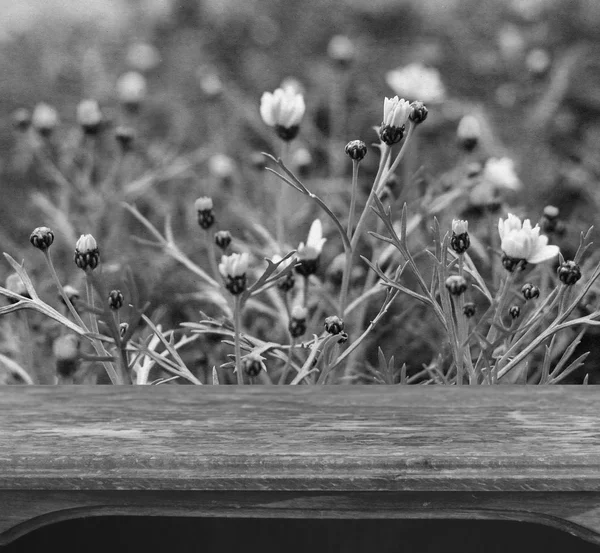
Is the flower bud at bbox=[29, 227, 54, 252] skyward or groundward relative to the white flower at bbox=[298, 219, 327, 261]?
skyward

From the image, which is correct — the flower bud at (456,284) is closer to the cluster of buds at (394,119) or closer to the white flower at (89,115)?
the cluster of buds at (394,119)

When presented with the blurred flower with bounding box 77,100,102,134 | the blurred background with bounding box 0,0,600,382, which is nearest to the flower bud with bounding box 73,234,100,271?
the blurred flower with bounding box 77,100,102,134

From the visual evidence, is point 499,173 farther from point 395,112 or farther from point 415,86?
point 395,112

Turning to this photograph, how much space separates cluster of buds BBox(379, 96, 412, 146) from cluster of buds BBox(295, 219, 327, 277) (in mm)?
117

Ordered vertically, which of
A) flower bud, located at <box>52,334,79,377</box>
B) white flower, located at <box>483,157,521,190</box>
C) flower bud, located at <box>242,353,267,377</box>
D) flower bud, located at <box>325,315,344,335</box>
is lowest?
flower bud, located at <box>52,334,79,377</box>

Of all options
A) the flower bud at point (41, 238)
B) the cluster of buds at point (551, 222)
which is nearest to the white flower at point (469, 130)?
the cluster of buds at point (551, 222)

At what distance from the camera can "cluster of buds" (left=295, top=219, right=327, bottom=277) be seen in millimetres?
763

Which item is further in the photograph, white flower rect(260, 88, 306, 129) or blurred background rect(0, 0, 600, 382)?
blurred background rect(0, 0, 600, 382)

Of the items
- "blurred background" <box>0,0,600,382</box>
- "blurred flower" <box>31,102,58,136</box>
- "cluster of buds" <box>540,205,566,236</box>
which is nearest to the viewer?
"cluster of buds" <box>540,205,566,236</box>

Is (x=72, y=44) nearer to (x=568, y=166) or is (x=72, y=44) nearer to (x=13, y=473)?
(x=568, y=166)

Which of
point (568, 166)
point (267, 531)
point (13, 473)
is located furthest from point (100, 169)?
point (13, 473)

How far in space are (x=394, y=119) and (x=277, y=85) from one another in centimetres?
143

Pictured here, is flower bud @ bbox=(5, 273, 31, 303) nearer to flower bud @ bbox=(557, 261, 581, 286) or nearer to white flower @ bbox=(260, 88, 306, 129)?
white flower @ bbox=(260, 88, 306, 129)

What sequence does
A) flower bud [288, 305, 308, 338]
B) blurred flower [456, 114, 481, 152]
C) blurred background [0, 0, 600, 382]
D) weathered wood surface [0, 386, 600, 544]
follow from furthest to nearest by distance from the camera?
blurred background [0, 0, 600, 382], blurred flower [456, 114, 481, 152], flower bud [288, 305, 308, 338], weathered wood surface [0, 386, 600, 544]
